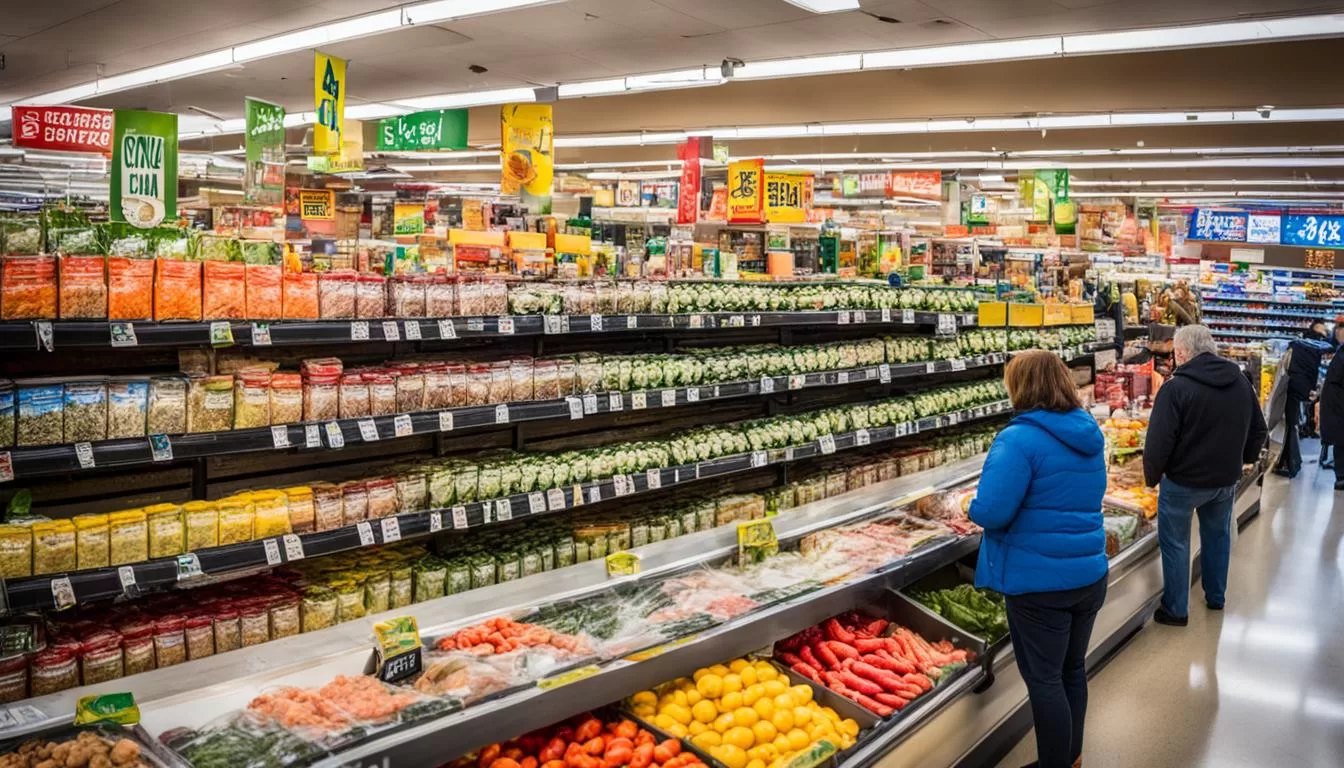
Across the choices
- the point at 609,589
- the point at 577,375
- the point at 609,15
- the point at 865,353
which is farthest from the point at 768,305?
the point at 609,15

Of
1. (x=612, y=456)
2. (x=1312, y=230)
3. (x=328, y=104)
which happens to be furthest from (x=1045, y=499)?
(x=1312, y=230)

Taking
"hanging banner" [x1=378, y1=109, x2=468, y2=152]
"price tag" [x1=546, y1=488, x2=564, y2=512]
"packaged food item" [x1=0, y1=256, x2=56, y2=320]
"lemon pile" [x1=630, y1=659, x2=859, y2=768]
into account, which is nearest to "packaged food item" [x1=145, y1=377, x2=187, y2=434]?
"packaged food item" [x1=0, y1=256, x2=56, y2=320]

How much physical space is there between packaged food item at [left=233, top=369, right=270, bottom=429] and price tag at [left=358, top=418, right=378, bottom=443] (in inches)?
13.7

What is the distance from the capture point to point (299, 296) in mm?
3402

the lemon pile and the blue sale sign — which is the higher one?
the blue sale sign

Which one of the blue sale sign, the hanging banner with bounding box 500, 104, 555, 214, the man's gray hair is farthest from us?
the blue sale sign

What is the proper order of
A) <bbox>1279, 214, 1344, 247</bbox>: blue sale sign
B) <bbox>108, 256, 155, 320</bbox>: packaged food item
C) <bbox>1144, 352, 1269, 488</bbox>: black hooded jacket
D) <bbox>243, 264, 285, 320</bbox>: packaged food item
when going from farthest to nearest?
<bbox>1279, 214, 1344, 247</bbox>: blue sale sign
<bbox>1144, 352, 1269, 488</bbox>: black hooded jacket
<bbox>243, 264, 285, 320</bbox>: packaged food item
<bbox>108, 256, 155, 320</bbox>: packaged food item

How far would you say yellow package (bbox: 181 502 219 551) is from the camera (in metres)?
3.09

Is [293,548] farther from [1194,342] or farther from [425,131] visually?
[425,131]

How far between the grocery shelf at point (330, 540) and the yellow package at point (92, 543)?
0.12ft

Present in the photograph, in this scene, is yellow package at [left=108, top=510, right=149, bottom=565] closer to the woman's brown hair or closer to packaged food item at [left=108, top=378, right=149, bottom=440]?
packaged food item at [left=108, top=378, right=149, bottom=440]

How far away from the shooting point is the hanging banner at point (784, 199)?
12.3 metres

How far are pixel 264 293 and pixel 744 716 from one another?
2.28 metres


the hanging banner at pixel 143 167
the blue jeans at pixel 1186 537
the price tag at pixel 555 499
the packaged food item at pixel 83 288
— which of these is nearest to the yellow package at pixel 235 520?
the packaged food item at pixel 83 288
